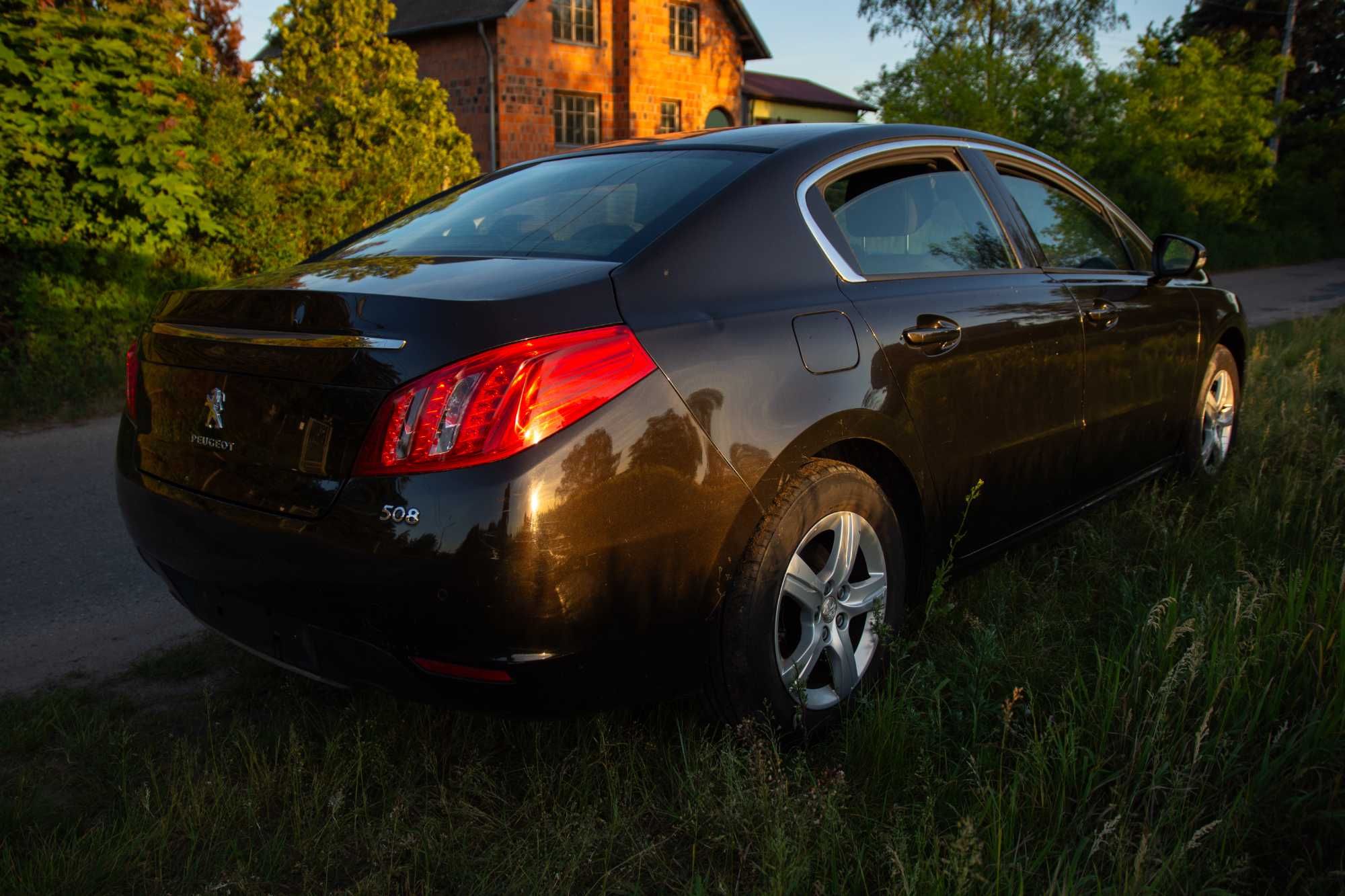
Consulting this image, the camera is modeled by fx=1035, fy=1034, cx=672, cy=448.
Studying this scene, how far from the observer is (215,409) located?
2.40m

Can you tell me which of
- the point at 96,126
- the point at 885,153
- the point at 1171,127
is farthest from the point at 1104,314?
the point at 1171,127

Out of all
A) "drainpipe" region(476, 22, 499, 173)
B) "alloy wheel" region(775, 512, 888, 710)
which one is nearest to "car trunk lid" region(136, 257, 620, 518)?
"alloy wheel" region(775, 512, 888, 710)

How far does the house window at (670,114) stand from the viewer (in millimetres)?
27062

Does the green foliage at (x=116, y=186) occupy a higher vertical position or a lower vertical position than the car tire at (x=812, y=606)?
higher

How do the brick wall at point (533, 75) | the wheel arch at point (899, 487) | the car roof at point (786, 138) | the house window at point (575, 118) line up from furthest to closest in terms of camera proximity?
the house window at point (575, 118) < the brick wall at point (533, 75) < the car roof at point (786, 138) < the wheel arch at point (899, 487)

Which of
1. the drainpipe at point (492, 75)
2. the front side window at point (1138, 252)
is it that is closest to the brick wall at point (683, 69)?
the drainpipe at point (492, 75)

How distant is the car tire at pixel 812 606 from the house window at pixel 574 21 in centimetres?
2413

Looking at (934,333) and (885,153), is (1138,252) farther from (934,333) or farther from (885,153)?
(934,333)

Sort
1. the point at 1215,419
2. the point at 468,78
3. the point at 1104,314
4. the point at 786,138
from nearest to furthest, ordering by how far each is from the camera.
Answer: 1. the point at 786,138
2. the point at 1104,314
3. the point at 1215,419
4. the point at 468,78

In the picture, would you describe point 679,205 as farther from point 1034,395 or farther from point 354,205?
point 354,205

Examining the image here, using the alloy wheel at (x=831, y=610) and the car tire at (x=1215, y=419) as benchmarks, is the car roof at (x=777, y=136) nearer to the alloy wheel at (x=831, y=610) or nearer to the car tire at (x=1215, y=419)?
the alloy wheel at (x=831, y=610)

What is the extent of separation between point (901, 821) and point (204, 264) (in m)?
7.92

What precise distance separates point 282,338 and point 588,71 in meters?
24.9

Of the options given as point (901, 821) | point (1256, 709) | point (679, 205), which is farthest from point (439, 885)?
point (1256, 709)
